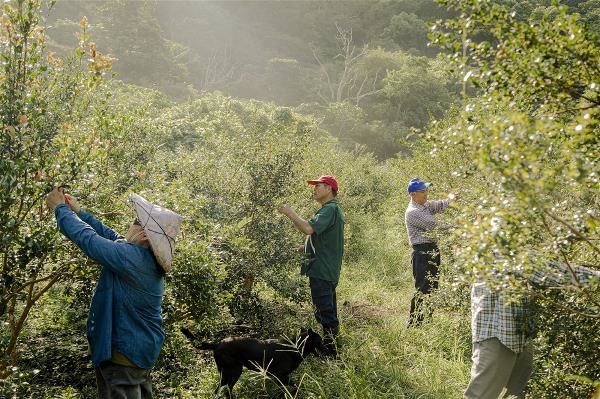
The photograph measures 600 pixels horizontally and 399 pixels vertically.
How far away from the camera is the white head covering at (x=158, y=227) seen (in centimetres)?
321

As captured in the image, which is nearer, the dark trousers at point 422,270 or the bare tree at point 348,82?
the dark trousers at point 422,270

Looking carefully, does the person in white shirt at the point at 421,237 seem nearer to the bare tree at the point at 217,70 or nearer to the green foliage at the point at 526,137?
the green foliage at the point at 526,137

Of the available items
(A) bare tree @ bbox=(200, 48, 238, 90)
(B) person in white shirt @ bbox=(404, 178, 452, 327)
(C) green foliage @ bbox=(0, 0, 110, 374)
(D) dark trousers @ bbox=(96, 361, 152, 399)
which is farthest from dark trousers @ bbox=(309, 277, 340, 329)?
(A) bare tree @ bbox=(200, 48, 238, 90)

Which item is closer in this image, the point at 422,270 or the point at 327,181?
the point at 327,181

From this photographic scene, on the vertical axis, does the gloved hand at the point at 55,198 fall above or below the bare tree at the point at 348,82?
above

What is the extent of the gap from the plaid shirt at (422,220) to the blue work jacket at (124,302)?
4.12m

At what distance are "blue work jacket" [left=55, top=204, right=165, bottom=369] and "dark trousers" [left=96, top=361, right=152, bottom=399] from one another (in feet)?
0.22

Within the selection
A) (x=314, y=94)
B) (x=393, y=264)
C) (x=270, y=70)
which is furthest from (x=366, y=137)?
(x=393, y=264)

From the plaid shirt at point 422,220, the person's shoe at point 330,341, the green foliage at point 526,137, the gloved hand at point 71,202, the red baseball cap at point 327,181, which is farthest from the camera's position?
the plaid shirt at point 422,220

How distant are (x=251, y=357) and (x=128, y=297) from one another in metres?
1.75

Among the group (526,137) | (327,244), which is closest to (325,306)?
(327,244)

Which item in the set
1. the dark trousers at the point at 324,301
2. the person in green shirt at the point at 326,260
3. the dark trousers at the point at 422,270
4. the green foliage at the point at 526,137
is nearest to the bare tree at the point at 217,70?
the dark trousers at the point at 422,270

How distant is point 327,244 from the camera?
571 cm

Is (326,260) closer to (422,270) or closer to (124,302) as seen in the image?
(422,270)
